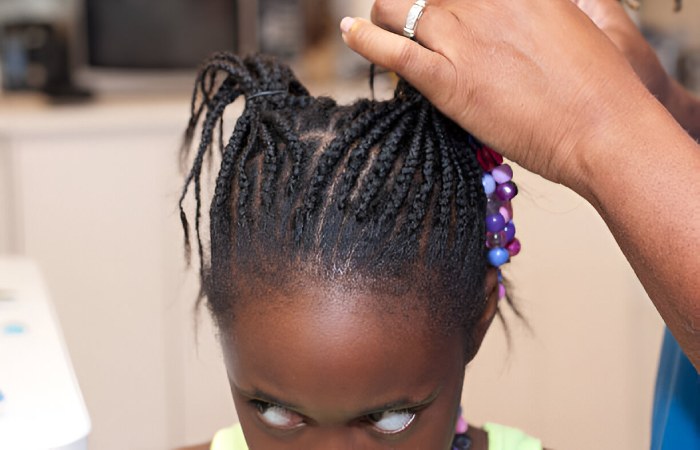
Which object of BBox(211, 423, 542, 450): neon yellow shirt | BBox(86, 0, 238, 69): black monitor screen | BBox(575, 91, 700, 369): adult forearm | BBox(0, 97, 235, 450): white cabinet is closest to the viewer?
BBox(575, 91, 700, 369): adult forearm

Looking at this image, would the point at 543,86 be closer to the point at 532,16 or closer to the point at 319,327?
the point at 532,16

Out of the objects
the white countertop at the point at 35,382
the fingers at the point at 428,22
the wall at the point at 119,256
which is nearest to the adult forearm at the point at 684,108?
the fingers at the point at 428,22

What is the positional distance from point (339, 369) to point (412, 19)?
265 millimetres

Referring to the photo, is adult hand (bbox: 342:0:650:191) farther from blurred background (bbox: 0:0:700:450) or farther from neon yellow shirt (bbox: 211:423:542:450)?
blurred background (bbox: 0:0:700:450)

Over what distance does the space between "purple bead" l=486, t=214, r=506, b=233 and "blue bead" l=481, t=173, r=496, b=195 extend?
0.02m

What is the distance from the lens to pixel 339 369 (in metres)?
0.72

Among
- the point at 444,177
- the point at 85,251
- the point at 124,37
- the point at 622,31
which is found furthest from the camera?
the point at 124,37

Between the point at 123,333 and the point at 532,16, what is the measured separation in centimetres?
173

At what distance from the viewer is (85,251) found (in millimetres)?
2160

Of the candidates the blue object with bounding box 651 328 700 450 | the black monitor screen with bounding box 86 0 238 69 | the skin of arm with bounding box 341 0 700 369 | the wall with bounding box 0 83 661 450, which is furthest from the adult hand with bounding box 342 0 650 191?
the black monitor screen with bounding box 86 0 238 69

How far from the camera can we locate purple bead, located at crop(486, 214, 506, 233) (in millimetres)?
799

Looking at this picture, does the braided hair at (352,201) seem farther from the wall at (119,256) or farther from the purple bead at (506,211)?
the wall at (119,256)

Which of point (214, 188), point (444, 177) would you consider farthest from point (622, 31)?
point (214, 188)

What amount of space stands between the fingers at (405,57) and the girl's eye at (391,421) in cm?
25
